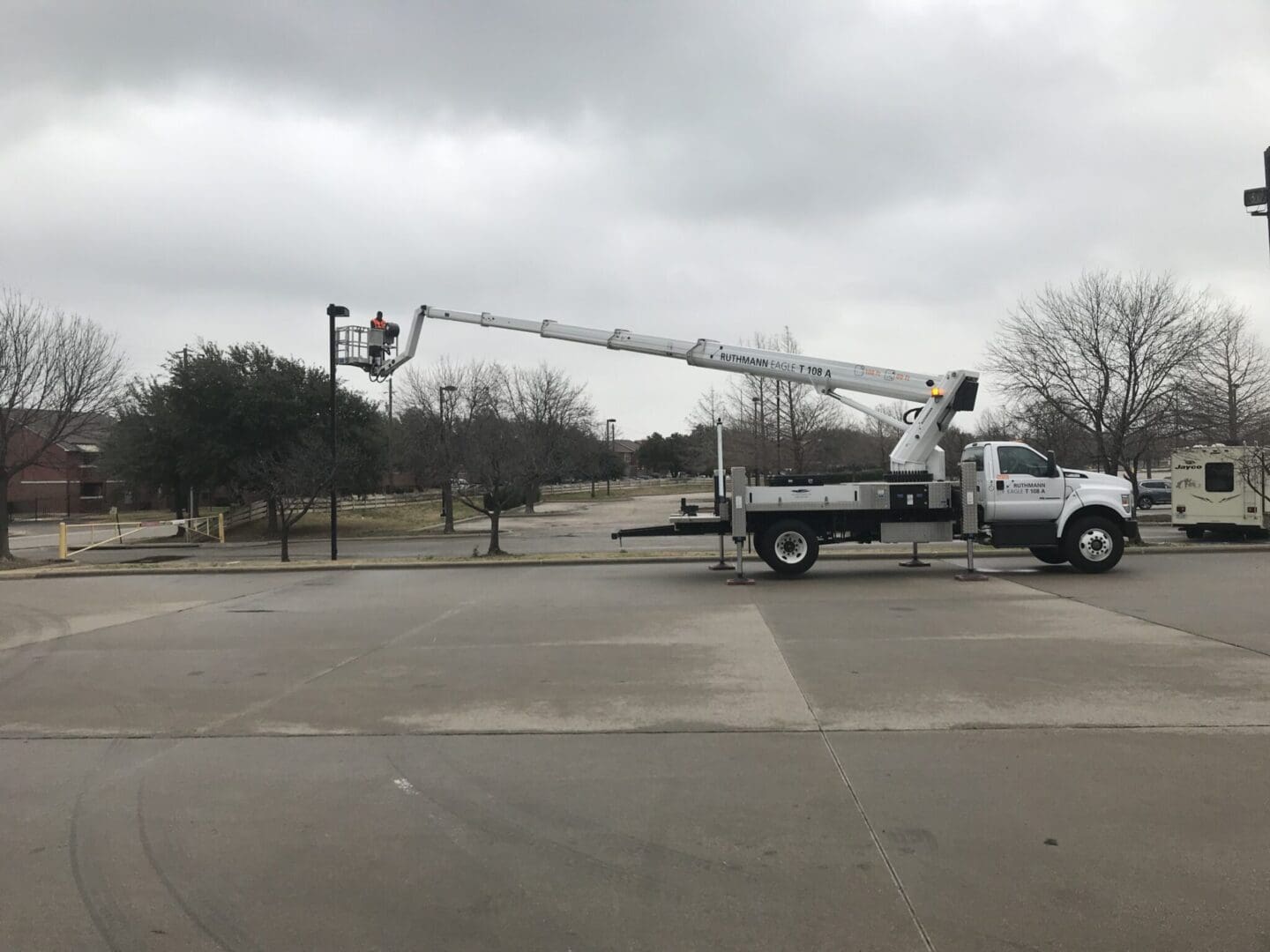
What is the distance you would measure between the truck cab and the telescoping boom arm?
105 centimetres

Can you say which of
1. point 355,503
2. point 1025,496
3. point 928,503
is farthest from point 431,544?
point 355,503

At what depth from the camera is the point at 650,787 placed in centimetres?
482

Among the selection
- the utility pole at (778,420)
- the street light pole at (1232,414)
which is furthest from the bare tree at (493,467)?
the street light pole at (1232,414)

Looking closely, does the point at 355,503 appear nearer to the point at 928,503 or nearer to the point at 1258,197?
the point at 928,503

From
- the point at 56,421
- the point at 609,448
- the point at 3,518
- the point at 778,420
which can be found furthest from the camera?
the point at 609,448

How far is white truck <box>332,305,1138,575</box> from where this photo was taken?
14539mm

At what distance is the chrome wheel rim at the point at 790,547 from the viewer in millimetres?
14867

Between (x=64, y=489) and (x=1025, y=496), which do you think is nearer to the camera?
(x=1025, y=496)

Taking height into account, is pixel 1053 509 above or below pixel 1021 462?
below

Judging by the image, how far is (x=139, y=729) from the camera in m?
6.25

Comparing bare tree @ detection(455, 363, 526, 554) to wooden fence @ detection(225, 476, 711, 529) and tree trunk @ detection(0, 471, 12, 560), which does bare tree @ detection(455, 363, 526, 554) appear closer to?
wooden fence @ detection(225, 476, 711, 529)

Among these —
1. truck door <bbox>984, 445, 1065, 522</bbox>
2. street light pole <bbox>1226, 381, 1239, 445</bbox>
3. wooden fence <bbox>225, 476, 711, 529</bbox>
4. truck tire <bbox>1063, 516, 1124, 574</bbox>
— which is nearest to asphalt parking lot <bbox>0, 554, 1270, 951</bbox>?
truck tire <bbox>1063, 516, 1124, 574</bbox>

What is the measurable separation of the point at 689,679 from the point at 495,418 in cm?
2575

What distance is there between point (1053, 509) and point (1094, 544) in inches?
34.5
